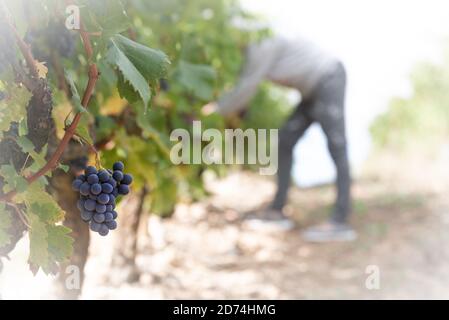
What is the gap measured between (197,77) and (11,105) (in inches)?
49.9

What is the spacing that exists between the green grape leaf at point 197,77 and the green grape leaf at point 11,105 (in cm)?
120

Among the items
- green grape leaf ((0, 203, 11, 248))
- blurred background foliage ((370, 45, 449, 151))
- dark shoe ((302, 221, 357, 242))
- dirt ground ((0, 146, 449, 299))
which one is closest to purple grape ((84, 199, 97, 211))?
green grape leaf ((0, 203, 11, 248))

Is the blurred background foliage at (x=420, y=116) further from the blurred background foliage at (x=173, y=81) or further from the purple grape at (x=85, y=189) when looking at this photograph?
the purple grape at (x=85, y=189)

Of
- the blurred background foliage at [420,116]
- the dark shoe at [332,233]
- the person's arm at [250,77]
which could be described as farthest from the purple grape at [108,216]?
the blurred background foliage at [420,116]

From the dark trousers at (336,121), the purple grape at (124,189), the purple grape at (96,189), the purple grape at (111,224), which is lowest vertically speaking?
the purple grape at (111,224)

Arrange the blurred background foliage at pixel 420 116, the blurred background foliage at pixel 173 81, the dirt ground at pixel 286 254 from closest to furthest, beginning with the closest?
1. the blurred background foliage at pixel 173 81
2. the dirt ground at pixel 286 254
3. the blurred background foliage at pixel 420 116

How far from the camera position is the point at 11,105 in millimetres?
1344

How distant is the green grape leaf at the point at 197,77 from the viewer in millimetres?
2504

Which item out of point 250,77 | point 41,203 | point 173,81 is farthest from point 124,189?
point 250,77

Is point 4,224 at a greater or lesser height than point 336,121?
lesser

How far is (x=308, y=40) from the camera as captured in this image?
190 inches

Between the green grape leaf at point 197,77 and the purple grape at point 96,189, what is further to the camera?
the green grape leaf at point 197,77

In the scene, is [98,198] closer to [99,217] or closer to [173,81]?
[99,217]

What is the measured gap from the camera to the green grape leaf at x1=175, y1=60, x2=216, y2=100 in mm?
2504
